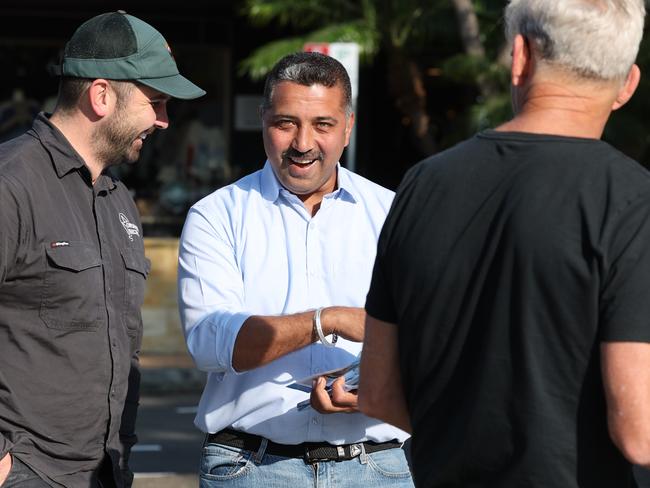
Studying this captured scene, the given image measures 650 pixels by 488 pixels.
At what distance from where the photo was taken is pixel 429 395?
228 centimetres

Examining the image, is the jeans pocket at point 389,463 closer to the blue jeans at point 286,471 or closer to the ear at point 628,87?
the blue jeans at point 286,471

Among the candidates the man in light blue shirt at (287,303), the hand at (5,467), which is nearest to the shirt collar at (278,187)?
the man in light blue shirt at (287,303)

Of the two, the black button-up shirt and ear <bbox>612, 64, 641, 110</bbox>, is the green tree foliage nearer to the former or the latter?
the black button-up shirt

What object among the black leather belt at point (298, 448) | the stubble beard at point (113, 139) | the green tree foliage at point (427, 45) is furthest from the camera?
the green tree foliage at point (427, 45)

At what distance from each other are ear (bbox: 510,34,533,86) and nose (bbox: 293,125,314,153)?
114 cm

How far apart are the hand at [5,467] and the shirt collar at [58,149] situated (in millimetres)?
779

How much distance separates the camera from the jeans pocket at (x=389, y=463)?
10.6 feet

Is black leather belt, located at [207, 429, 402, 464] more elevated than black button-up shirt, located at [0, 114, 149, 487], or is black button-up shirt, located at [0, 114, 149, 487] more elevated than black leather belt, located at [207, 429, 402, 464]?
black button-up shirt, located at [0, 114, 149, 487]

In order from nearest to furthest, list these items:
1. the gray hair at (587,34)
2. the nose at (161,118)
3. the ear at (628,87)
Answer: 1. the gray hair at (587,34)
2. the ear at (628,87)
3. the nose at (161,118)

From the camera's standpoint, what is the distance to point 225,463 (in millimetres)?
3223

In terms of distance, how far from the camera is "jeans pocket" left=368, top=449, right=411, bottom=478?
128 inches

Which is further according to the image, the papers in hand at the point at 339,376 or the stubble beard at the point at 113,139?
the stubble beard at the point at 113,139

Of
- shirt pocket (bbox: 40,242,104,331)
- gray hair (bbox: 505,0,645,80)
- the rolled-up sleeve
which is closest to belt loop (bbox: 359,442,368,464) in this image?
the rolled-up sleeve

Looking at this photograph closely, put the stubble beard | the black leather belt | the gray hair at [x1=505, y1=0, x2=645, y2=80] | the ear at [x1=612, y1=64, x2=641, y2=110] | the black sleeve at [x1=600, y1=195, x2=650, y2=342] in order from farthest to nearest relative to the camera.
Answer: the stubble beard, the black leather belt, the ear at [x1=612, y1=64, x2=641, y2=110], the gray hair at [x1=505, y1=0, x2=645, y2=80], the black sleeve at [x1=600, y1=195, x2=650, y2=342]
